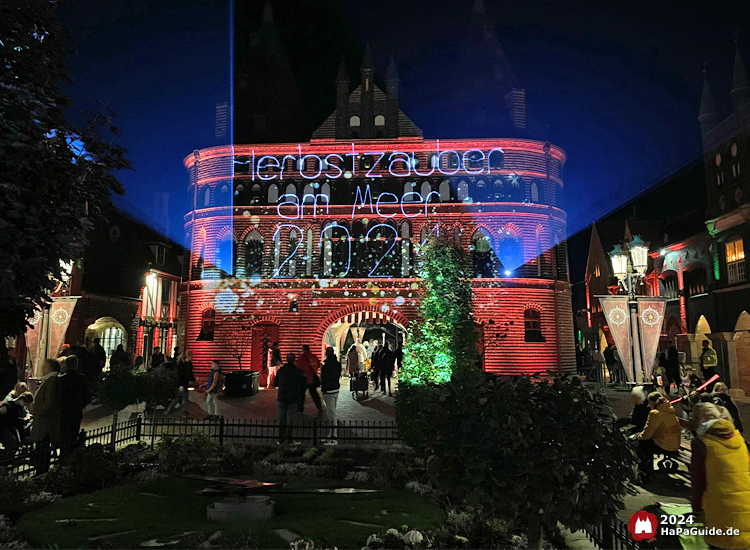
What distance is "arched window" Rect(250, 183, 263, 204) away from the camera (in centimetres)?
2877

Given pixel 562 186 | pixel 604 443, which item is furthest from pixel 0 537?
pixel 562 186

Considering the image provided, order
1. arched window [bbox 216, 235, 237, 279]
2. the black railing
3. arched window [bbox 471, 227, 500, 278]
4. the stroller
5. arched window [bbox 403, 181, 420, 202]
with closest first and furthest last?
1. the black railing
2. the stroller
3. arched window [bbox 471, 227, 500, 278]
4. arched window [bbox 216, 235, 237, 279]
5. arched window [bbox 403, 181, 420, 202]

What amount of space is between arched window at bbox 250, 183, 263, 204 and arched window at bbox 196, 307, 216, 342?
21.4 ft

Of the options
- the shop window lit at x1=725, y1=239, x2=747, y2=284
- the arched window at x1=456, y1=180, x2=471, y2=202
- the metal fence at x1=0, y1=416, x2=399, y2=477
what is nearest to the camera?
the metal fence at x1=0, y1=416, x2=399, y2=477

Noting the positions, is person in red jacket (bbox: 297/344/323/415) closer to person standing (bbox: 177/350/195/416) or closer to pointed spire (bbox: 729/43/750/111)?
person standing (bbox: 177/350/195/416)

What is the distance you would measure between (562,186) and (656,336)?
19.7 meters

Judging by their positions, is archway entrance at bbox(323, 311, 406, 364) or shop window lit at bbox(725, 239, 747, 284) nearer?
shop window lit at bbox(725, 239, 747, 284)

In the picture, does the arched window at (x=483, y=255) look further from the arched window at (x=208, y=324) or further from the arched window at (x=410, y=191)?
the arched window at (x=208, y=324)

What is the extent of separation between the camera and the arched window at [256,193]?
28.8 metres

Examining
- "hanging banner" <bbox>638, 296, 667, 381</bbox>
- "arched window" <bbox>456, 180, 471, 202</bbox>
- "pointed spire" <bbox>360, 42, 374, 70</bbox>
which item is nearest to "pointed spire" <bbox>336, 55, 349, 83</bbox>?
"pointed spire" <bbox>360, 42, 374, 70</bbox>

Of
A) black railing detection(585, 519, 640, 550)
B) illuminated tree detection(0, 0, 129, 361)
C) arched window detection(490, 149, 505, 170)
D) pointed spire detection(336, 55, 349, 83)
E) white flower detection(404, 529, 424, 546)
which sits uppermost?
pointed spire detection(336, 55, 349, 83)

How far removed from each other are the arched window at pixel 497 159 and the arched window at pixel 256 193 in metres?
13.2

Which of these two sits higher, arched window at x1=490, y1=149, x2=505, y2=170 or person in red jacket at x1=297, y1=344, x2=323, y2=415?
arched window at x1=490, y1=149, x2=505, y2=170

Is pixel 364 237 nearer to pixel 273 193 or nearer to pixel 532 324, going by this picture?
pixel 273 193
